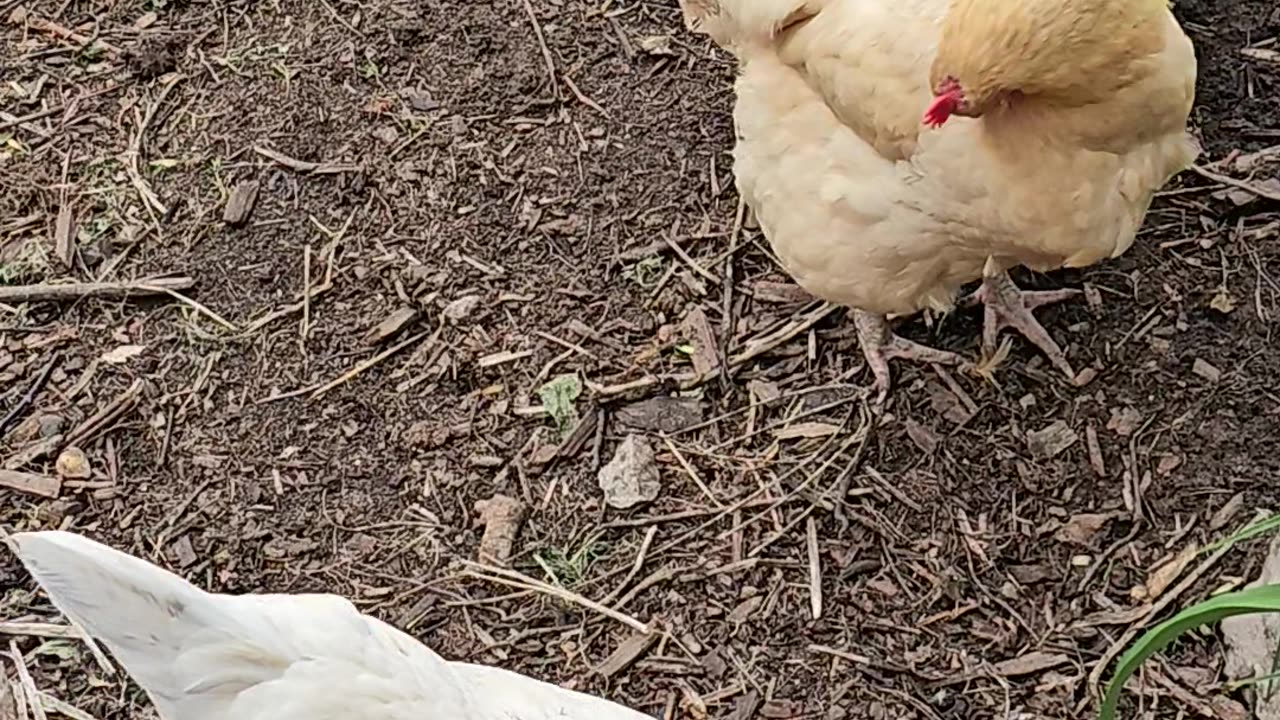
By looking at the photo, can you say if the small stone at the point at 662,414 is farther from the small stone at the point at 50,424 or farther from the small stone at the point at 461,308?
the small stone at the point at 50,424

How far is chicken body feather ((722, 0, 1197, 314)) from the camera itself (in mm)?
2092

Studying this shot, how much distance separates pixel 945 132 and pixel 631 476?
0.95 metres

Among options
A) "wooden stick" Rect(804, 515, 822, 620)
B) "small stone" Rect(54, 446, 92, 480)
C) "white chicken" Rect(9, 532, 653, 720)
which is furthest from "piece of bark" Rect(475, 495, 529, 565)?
"small stone" Rect(54, 446, 92, 480)

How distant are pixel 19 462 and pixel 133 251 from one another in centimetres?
56

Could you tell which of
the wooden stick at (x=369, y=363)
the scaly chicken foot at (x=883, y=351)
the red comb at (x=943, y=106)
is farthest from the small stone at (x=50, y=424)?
the red comb at (x=943, y=106)

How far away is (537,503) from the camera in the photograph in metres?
2.64

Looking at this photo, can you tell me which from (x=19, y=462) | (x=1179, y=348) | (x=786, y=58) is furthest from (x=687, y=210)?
(x=19, y=462)

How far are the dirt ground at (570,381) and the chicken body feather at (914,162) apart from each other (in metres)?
0.41

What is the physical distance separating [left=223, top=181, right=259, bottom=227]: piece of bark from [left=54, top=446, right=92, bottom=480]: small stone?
63cm

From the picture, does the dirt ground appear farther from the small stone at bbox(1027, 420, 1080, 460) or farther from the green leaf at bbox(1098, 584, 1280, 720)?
the green leaf at bbox(1098, 584, 1280, 720)

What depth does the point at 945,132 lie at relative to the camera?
6.98 feet

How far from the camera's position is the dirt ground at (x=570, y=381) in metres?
2.44

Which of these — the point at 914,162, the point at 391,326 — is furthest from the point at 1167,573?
the point at 391,326

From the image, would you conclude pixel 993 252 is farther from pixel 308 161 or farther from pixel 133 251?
pixel 133 251
